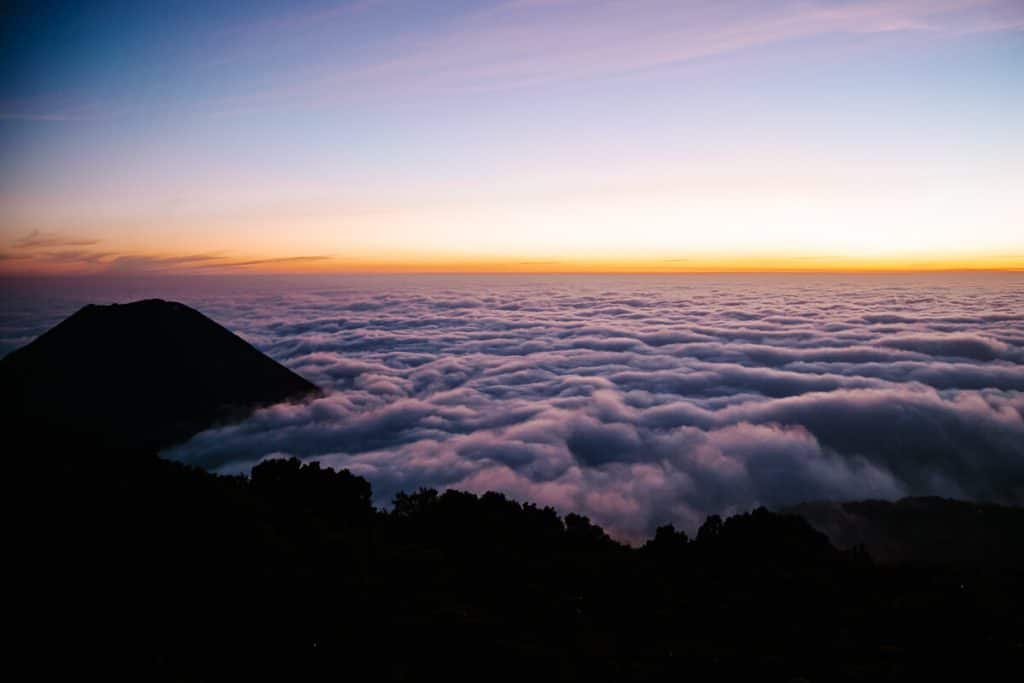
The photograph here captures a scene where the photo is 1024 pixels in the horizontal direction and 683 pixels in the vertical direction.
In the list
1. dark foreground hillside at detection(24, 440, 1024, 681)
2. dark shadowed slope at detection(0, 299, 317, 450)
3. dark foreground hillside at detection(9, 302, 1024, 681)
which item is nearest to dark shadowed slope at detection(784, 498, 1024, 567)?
dark foreground hillside at detection(9, 302, 1024, 681)

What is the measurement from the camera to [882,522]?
247ft

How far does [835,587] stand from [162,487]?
97.1 ft

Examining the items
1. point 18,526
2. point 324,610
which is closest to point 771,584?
point 324,610

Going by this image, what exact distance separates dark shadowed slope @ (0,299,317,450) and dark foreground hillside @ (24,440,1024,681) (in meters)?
46.6

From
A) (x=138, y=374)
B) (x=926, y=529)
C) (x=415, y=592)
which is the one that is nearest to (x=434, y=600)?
(x=415, y=592)

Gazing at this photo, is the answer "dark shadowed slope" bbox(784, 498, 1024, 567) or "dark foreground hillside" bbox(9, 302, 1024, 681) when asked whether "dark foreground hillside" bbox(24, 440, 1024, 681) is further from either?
"dark shadowed slope" bbox(784, 498, 1024, 567)

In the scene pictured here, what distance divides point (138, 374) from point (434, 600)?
→ 6635 cm

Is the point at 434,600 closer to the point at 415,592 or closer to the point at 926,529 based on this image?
the point at 415,592

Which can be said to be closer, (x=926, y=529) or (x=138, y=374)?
(x=138, y=374)

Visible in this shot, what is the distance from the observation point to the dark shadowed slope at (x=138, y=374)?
61.4 metres

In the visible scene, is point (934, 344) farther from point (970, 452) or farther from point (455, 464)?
point (455, 464)

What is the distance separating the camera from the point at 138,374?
66875 mm

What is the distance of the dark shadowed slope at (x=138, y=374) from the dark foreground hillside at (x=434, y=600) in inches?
1833

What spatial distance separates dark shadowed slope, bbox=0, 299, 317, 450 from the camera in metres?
61.4
